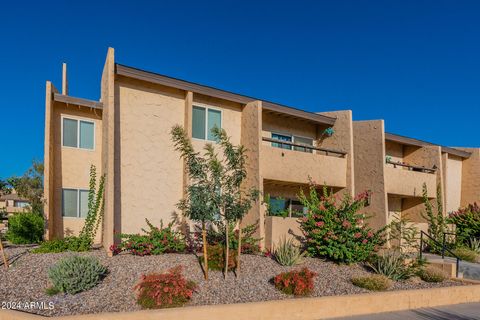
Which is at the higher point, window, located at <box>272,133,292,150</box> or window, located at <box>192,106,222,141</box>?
window, located at <box>192,106,222,141</box>

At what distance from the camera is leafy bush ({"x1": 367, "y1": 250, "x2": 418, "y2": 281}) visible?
42.8 ft

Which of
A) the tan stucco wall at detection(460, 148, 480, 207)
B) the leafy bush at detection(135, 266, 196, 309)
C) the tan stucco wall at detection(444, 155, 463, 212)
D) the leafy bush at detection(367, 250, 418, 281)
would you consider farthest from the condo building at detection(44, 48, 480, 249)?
the tan stucco wall at detection(460, 148, 480, 207)

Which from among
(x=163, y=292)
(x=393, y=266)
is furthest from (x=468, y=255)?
(x=163, y=292)

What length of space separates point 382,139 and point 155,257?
1186cm

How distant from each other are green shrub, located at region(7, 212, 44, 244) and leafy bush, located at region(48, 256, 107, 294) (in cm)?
695

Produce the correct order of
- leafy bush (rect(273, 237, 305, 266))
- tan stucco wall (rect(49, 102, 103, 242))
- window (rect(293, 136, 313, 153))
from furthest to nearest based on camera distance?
window (rect(293, 136, 313, 153)) < tan stucco wall (rect(49, 102, 103, 242)) < leafy bush (rect(273, 237, 305, 266))

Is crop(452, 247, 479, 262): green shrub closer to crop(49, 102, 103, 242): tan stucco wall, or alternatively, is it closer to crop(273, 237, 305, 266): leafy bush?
crop(273, 237, 305, 266): leafy bush

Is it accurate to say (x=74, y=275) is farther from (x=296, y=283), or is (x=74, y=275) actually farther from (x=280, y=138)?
(x=280, y=138)

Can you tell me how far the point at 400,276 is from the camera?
42.7 feet

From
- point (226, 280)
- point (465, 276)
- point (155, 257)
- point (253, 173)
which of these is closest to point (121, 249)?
point (155, 257)

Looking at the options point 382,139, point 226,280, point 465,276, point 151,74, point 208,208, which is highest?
point 151,74

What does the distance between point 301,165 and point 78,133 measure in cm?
872

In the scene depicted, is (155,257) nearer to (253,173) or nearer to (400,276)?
(253,173)

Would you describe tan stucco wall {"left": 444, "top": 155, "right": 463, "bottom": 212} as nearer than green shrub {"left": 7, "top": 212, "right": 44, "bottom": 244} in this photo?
No
